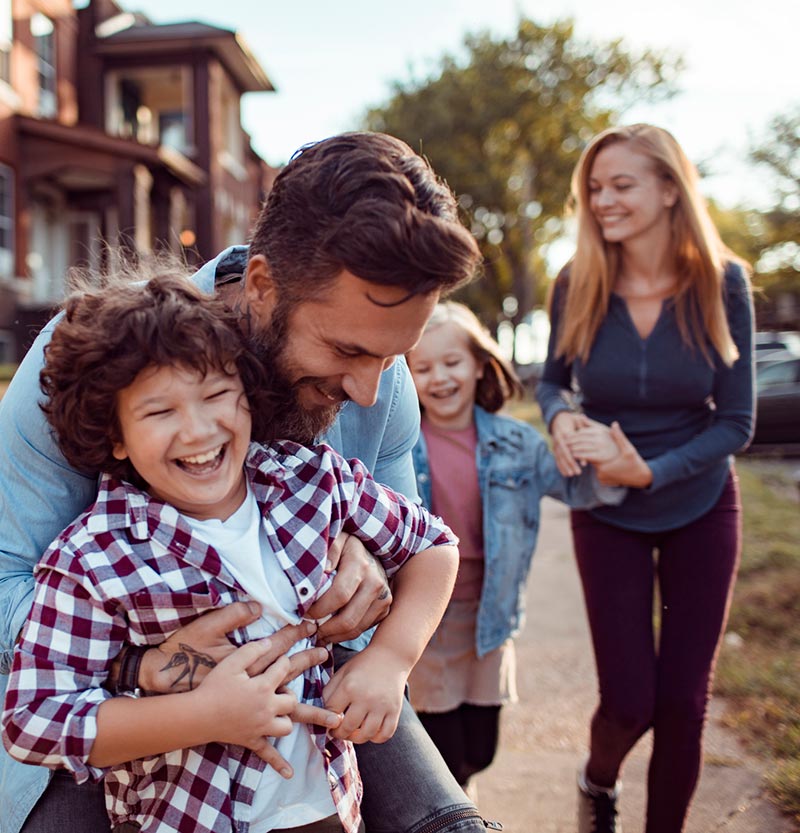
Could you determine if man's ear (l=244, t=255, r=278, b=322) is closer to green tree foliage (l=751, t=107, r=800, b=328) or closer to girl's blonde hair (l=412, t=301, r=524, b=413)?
girl's blonde hair (l=412, t=301, r=524, b=413)

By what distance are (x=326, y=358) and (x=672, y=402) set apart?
64.6 inches

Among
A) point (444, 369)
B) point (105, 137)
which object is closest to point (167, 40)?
point (105, 137)

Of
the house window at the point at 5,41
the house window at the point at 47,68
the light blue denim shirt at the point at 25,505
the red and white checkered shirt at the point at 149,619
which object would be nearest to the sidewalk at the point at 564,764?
the red and white checkered shirt at the point at 149,619

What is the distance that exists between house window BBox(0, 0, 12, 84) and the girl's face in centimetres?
1490

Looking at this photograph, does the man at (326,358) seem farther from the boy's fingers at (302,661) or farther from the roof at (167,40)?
the roof at (167,40)

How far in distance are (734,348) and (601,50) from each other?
91.1 feet

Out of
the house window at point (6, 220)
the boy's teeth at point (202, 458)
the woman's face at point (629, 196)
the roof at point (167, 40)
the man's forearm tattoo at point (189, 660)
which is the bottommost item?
the man's forearm tattoo at point (189, 660)

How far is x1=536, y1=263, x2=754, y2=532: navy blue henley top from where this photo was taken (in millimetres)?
2994

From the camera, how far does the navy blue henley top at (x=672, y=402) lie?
2.99m

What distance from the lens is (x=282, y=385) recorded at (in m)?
1.85


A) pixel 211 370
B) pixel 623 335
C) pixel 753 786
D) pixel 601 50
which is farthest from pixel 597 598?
pixel 601 50

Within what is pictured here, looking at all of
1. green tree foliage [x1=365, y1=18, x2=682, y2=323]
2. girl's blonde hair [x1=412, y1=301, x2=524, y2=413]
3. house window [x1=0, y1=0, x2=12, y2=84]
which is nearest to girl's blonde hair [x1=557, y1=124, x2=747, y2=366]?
girl's blonde hair [x1=412, y1=301, x2=524, y2=413]

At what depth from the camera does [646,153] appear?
3.12 meters

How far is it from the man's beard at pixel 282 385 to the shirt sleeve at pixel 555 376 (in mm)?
1562
